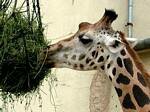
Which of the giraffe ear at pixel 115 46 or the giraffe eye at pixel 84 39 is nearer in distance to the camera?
the giraffe ear at pixel 115 46

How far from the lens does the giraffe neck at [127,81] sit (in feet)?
14.9

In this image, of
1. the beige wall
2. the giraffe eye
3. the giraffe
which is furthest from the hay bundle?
the beige wall

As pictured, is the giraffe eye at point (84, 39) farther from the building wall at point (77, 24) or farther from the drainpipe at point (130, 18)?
the drainpipe at point (130, 18)

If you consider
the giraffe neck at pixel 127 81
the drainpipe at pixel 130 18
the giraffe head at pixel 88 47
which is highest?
the drainpipe at pixel 130 18

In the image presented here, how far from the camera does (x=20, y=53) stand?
4.44 meters

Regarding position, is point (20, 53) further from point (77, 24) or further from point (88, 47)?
point (77, 24)

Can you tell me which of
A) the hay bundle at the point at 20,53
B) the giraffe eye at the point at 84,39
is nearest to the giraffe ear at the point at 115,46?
the giraffe eye at the point at 84,39

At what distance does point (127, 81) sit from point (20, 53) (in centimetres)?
88

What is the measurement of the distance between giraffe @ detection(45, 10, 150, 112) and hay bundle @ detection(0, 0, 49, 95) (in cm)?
15

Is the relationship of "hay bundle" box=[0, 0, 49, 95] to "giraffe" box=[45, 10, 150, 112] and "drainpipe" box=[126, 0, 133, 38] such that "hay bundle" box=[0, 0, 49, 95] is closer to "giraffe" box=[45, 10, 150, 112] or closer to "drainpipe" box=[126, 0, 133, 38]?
"giraffe" box=[45, 10, 150, 112]

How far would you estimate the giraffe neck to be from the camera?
14.9ft

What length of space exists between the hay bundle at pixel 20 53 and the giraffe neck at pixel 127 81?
547 mm

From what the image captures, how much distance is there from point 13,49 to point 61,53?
1.66ft

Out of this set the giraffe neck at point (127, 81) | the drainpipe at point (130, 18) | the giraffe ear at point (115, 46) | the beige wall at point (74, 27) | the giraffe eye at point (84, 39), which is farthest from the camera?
the drainpipe at point (130, 18)
